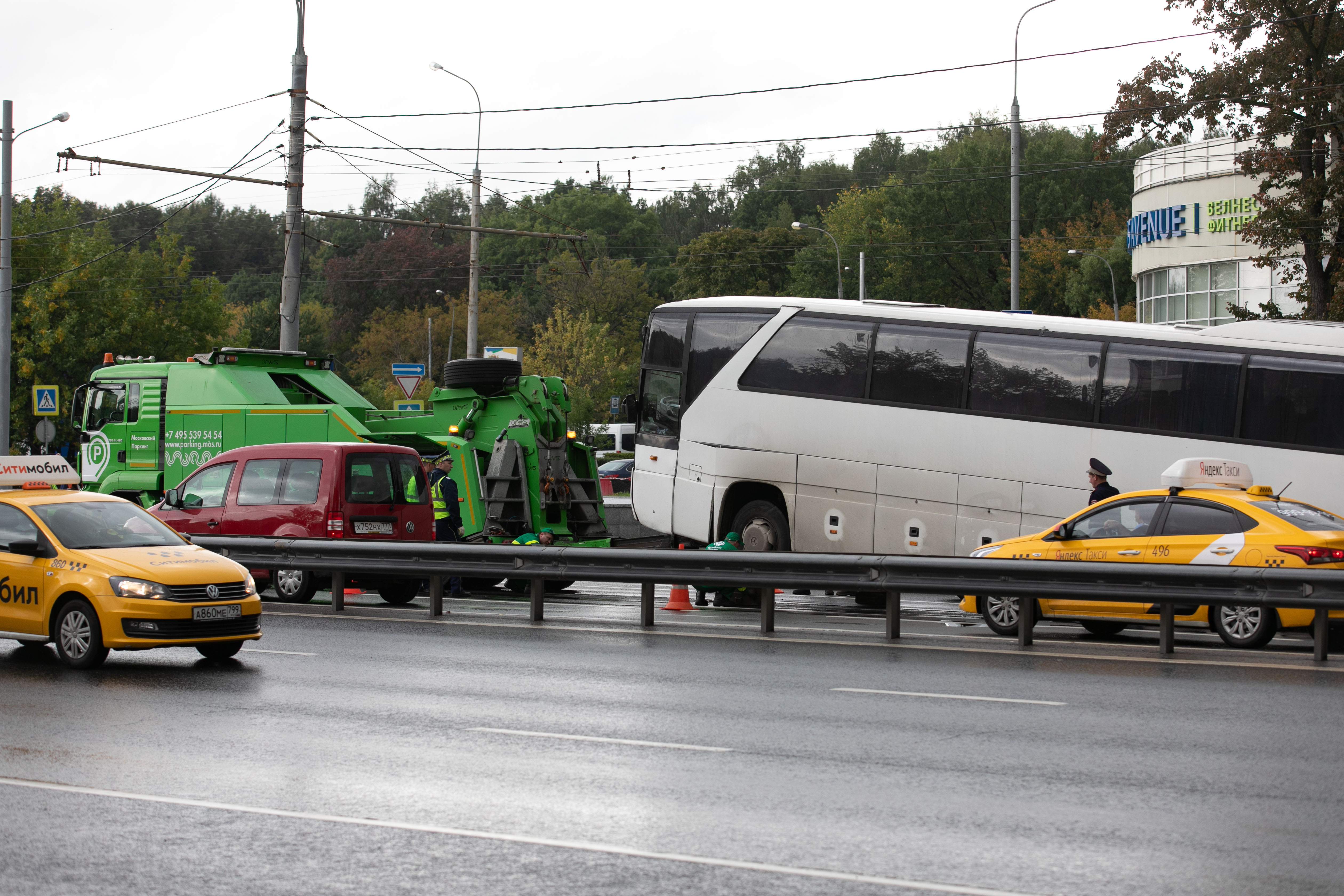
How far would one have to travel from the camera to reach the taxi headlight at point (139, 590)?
11742 mm

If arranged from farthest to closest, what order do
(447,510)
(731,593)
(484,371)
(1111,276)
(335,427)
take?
(1111,276) → (335,427) → (484,371) → (447,510) → (731,593)

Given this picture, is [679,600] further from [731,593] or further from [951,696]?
[951,696]

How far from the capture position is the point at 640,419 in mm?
20781

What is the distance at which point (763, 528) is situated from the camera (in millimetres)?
19438

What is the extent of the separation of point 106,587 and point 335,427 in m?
10.8

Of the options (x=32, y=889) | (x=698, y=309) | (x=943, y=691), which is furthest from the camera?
(x=698, y=309)

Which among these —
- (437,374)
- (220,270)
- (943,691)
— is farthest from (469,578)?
(220,270)

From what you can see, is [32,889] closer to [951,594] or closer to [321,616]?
[951,594]

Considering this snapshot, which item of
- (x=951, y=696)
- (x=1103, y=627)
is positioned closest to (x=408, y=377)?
(x=1103, y=627)

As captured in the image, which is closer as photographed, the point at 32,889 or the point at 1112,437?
the point at 32,889

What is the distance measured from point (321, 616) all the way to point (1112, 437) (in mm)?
9912

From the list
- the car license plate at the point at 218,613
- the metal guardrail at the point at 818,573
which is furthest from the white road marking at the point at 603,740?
the metal guardrail at the point at 818,573

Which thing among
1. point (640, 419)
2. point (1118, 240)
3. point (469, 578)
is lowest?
point (469, 578)

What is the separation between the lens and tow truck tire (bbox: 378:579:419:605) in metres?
18.8
